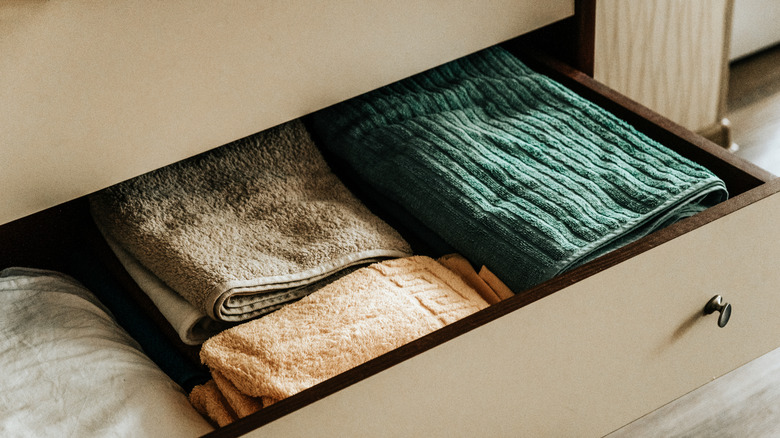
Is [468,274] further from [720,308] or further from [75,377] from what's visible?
[75,377]

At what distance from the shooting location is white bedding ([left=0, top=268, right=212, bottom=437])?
2.02 ft

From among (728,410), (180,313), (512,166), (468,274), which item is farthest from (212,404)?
(728,410)

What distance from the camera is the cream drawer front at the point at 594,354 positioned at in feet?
1.88

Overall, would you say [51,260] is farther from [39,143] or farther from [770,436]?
[770,436]

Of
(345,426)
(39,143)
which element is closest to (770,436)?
(345,426)

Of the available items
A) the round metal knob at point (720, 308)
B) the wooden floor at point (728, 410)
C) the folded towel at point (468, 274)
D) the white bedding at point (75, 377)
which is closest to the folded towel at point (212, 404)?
the white bedding at point (75, 377)

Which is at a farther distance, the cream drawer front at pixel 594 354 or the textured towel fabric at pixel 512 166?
the textured towel fabric at pixel 512 166

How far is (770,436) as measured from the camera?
95cm

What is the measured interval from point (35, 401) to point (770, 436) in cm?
82

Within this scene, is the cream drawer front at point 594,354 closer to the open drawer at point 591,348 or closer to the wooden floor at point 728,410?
the open drawer at point 591,348

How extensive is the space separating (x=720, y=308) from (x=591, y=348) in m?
0.12

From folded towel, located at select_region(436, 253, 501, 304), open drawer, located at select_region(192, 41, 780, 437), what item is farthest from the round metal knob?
folded towel, located at select_region(436, 253, 501, 304)

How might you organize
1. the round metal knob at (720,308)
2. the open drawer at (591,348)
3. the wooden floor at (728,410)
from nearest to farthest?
the open drawer at (591,348) < the round metal knob at (720,308) < the wooden floor at (728,410)

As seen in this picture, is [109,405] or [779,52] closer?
[109,405]
